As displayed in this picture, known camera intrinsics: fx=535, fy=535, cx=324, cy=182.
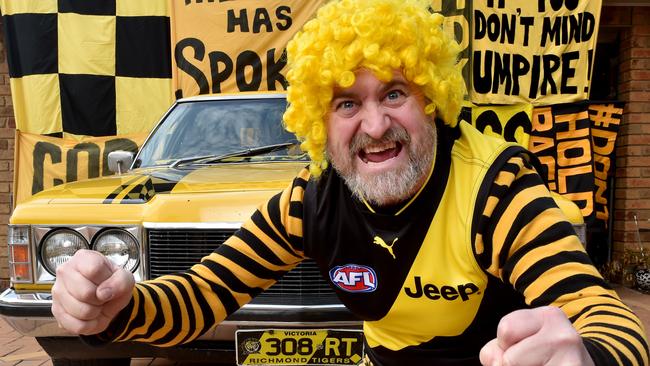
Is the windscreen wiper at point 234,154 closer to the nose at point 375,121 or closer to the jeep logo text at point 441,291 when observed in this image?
the nose at point 375,121

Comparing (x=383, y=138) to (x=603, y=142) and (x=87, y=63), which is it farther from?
(x=87, y=63)

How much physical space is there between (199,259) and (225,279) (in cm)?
95

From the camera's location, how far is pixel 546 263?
1115mm

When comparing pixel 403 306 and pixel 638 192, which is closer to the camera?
pixel 403 306

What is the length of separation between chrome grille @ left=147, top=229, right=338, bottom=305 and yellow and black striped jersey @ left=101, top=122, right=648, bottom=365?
822 mm

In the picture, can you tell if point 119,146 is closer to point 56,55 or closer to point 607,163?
point 56,55

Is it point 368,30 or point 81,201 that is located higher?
point 368,30

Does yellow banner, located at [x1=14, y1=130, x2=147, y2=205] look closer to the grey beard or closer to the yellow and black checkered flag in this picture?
the yellow and black checkered flag

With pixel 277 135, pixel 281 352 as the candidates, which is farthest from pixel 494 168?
pixel 277 135

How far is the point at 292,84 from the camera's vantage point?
63.7 inches

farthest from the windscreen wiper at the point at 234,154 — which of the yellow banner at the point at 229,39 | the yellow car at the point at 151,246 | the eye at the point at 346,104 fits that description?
the yellow banner at the point at 229,39

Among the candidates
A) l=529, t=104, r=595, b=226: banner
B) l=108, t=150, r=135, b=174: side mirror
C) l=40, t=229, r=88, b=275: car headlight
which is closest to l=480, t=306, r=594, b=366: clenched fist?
l=40, t=229, r=88, b=275: car headlight

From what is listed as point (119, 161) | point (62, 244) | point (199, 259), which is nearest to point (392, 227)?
point (199, 259)

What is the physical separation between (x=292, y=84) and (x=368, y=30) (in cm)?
31
